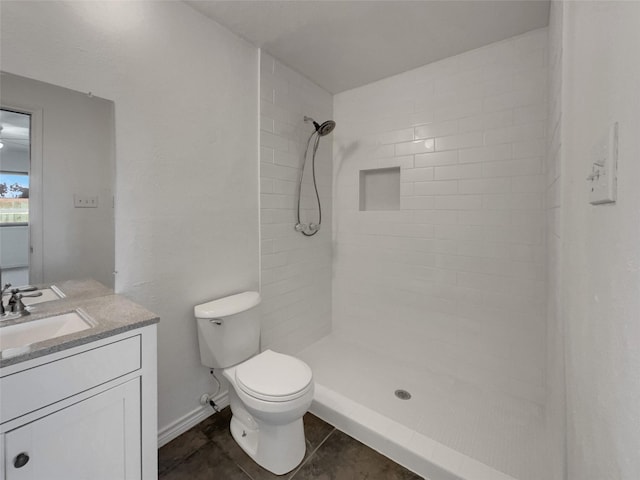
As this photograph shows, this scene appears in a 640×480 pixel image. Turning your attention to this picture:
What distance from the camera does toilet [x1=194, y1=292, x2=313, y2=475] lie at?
1.34m

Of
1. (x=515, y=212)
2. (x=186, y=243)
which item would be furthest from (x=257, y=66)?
(x=515, y=212)

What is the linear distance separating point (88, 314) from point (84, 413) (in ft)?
1.15

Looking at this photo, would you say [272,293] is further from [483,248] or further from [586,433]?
[586,433]

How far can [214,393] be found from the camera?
1802 millimetres

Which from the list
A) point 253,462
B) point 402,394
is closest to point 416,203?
point 402,394

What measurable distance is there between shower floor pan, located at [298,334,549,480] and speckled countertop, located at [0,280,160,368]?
124 centimetres

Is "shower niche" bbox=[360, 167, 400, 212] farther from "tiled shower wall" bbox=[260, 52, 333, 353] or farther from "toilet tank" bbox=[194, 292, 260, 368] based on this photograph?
"toilet tank" bbox=[194, 292, 260, 368]

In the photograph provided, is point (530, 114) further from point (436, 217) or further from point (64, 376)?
point (64, 376)

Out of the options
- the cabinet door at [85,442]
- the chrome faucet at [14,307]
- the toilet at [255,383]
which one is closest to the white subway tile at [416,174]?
the toilet at [255,383]

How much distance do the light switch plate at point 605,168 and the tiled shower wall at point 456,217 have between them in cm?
149

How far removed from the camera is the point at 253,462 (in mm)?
1462

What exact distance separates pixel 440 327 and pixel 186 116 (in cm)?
225

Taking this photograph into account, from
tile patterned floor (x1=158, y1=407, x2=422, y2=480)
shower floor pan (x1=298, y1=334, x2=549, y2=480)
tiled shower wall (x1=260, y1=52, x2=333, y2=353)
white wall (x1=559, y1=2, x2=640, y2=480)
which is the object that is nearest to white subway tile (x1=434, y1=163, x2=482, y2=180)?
tiled shower wall (x1=260, y1=52, x2=333, y2=353)

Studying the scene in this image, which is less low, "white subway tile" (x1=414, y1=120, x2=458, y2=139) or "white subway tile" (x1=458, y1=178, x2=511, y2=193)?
"white subway tile" (x1=414, y1=120, x2=458, y2=139)
